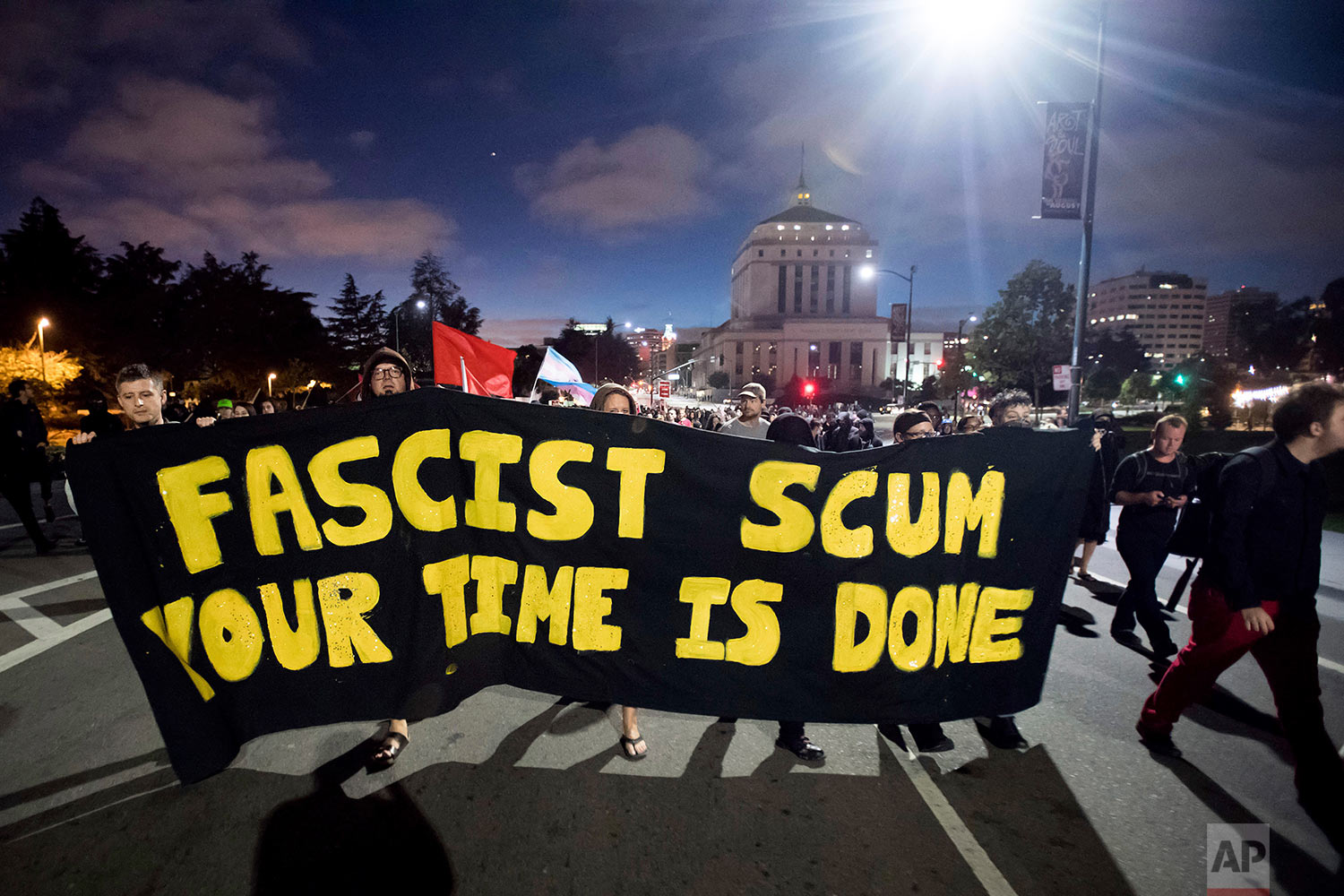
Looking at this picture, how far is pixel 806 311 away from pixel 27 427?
386ft

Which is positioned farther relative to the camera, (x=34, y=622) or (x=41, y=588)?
(x=41, y=588)

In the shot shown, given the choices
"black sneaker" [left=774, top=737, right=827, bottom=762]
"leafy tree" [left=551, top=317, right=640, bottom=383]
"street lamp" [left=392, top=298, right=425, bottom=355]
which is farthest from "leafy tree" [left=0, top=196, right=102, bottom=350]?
"black sneaker" [left=774, top=737, right=827, bottom=762]

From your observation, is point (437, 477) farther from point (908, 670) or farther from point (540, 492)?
point (908, 670)

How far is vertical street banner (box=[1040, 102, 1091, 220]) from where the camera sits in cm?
1150

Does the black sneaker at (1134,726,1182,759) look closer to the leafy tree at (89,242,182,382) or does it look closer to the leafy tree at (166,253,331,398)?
the leafy tree at (89,242,182,382)

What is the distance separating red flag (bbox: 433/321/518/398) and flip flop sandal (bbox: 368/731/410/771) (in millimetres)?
4352

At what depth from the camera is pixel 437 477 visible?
9.91ft

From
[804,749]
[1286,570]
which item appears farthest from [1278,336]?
[804,749]

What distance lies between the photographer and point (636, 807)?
290 cm

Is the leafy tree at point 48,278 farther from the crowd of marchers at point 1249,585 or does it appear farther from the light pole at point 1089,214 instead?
the light pole at point 1089,214

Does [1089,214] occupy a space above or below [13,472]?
above

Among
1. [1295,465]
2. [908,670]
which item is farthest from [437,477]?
[1295,465]

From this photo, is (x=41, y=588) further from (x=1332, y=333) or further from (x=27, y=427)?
(x=1332, y=333)

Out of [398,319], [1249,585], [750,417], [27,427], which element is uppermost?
[398,319]
